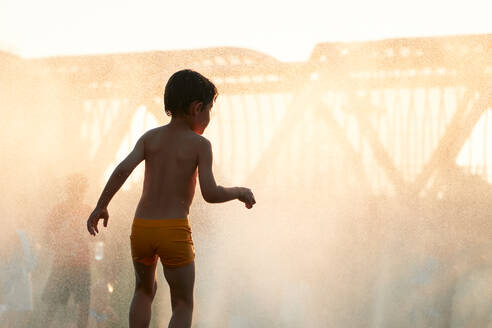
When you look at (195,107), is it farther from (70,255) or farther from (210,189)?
(70,255)

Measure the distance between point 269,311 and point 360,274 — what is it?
1400 millimetres

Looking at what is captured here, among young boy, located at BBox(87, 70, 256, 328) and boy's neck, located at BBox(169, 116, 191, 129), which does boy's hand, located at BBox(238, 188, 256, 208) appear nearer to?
young boy, located at BBox(87, 70, 256, 328)

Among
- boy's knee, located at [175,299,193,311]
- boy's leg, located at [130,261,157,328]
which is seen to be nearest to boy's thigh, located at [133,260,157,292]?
boy's leg, located at [130,261,157,328]

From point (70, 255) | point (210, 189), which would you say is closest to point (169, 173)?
point (210, 189)

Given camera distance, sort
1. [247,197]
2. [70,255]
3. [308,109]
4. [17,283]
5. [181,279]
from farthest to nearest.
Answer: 1. [308,109]
2. [17,283]
3. [70,255]
4. [181,279]
5. [247,197]

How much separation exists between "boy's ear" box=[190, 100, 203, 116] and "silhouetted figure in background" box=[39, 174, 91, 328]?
221 centimetres

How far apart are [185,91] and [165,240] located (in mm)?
527

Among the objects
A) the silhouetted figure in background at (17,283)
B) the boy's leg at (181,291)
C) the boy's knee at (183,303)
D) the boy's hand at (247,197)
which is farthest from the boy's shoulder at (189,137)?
the silhouetted figure in background at (17,283)

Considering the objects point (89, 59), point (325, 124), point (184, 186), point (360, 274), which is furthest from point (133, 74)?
point (184, 186)

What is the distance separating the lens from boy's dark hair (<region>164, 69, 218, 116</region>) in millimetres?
3004

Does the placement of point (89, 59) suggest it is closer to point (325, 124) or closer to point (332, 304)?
point (325, 124)

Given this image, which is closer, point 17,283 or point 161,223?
point 161,223

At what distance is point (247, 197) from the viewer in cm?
288

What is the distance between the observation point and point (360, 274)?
7.36 meters
